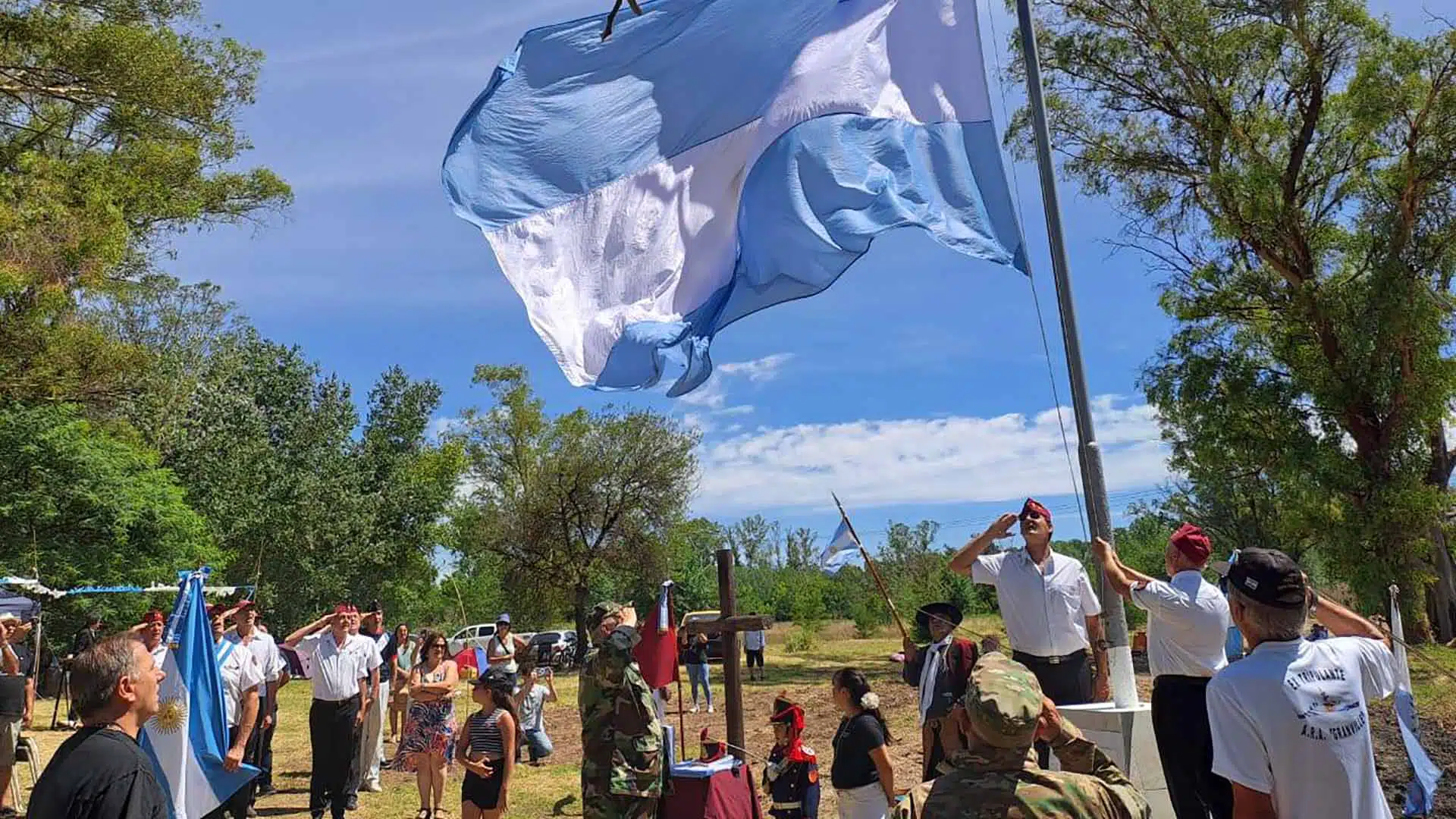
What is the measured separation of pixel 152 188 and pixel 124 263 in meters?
2.31

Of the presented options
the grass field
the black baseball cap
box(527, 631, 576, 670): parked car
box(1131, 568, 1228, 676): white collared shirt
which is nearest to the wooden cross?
the grass field

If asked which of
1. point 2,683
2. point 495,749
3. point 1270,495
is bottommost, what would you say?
point 495,749

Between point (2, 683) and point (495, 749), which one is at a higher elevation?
point (2, 683)

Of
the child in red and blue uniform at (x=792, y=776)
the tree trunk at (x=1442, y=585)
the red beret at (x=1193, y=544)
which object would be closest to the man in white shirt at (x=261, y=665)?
the child in red and blue uniform at (x=792, y=776)

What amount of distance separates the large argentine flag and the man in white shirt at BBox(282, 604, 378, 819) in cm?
475

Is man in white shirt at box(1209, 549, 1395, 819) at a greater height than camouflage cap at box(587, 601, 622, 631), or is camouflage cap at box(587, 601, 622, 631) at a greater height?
camouflage cap at box(587, 601, 622, 631)

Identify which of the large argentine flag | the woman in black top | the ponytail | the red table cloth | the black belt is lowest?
the red table cloth

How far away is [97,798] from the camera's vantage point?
3.03 metres

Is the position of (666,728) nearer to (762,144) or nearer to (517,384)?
(762,144)

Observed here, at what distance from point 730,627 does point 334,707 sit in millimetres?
3791

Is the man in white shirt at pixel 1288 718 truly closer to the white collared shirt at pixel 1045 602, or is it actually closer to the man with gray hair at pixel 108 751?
the white collared shirt at pixel 1045 602

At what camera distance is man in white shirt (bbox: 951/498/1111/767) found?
539cm

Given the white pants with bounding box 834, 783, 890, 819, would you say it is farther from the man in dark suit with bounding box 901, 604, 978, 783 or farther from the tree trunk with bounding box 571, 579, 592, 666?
the tree trunk with bounding box 571, 579, 592, 666

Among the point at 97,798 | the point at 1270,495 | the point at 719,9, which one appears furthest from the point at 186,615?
the point at 1270,495
